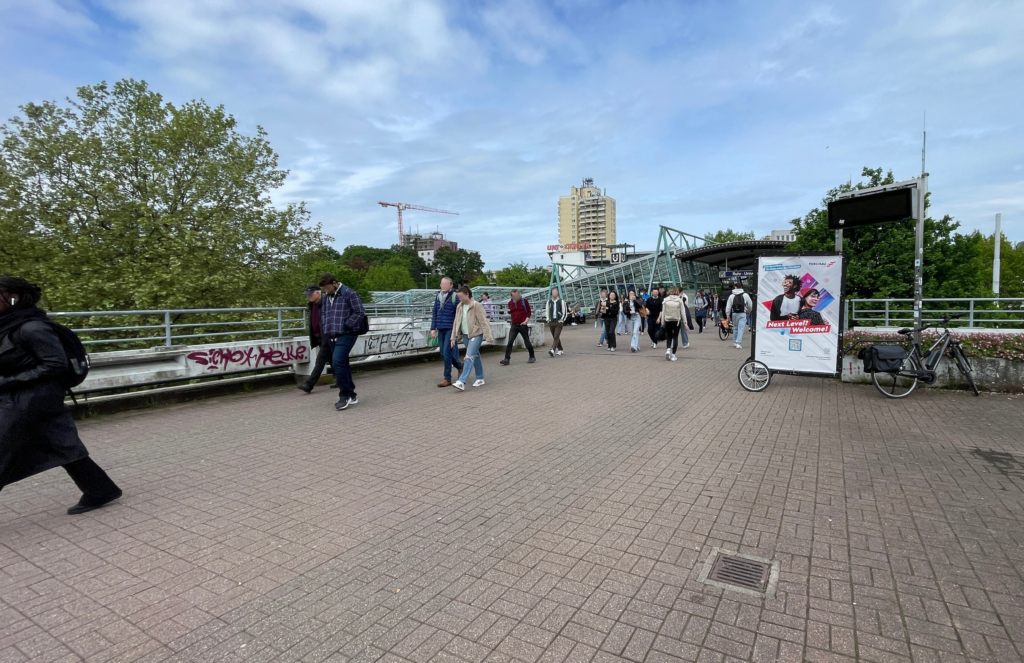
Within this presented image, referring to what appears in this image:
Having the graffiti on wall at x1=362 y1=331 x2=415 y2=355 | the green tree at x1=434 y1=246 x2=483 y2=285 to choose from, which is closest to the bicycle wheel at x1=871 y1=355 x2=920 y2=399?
the graffiti on wall at x1=362 y1=331 x2=415 y2=355

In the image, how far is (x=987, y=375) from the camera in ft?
26.3

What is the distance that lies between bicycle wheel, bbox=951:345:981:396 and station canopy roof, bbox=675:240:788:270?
28.7 meters

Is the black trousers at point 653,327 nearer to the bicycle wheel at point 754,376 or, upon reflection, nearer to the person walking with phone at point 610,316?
the person walking with phone at point 610,316

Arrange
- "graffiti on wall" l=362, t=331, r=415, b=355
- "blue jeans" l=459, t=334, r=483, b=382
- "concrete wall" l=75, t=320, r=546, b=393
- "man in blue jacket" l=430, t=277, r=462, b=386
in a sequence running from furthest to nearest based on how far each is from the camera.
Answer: "graffiti on wall" l=362, t=331, r=415, b=355
"man in blue jacket" l=430, t=277, r=462, b=386
"blue jeans" l=459, t=334, r=483, b=382
"concrete wall" l=75, t=320, r=546, b=393

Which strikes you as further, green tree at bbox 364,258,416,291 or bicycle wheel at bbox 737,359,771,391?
green tree at bbox 364,258,416,291

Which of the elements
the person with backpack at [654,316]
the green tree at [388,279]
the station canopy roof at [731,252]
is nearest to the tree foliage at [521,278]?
the green tree at [388,279]

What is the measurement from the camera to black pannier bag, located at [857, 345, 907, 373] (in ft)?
24.8

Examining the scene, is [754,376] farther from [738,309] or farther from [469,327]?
[738,309]

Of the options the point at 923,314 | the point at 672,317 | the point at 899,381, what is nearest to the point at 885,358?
the point at 899,381

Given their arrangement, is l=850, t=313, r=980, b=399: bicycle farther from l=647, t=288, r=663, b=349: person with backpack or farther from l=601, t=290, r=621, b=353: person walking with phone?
l=601, t=290, r=621, b=353: person walking with phone

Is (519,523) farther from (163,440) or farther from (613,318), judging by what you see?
(613,318)

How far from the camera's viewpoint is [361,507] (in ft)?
13.4

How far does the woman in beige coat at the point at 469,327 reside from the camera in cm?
910

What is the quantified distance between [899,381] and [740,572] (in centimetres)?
733
